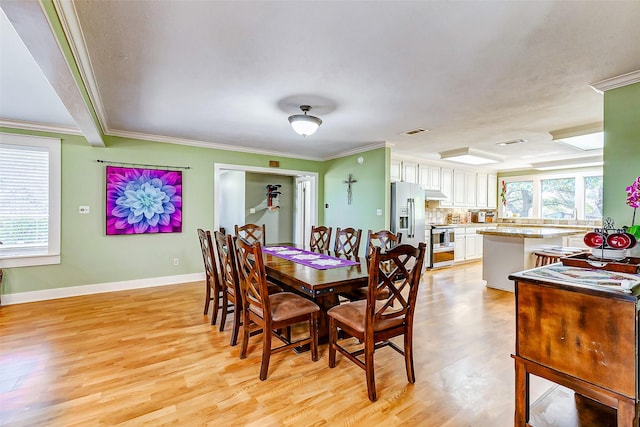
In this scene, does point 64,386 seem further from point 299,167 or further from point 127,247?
point 299,167

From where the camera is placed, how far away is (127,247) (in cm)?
450

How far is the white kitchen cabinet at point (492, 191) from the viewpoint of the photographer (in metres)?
7.98

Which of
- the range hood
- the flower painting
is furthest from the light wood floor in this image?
the range hood

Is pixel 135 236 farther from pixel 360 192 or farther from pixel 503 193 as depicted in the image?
pixel 503 193

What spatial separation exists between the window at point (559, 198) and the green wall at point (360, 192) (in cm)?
492

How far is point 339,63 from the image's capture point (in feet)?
7.59

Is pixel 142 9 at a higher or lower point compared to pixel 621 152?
higher

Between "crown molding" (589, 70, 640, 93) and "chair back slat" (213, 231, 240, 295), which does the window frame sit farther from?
"chair back slat" (213, 231, 240, 295)

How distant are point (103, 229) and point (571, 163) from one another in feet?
29.1

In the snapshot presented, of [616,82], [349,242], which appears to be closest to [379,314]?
[349,242]

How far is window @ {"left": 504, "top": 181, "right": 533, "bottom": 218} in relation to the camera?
762 centimetres

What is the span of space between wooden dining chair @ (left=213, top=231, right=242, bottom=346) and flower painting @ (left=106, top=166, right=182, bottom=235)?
2.28 m

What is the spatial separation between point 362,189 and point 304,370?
3.76m

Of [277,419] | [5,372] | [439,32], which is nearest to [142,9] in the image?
[439,32]
